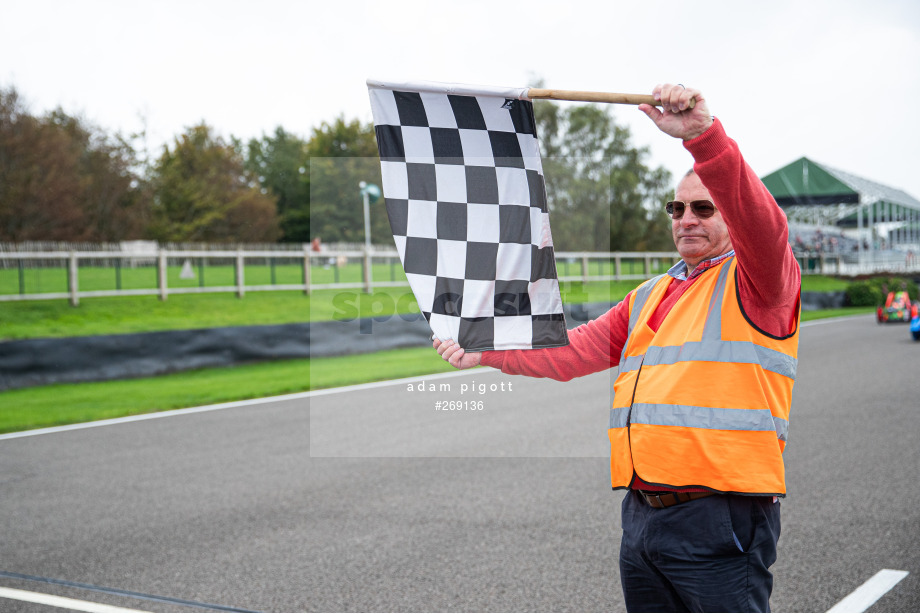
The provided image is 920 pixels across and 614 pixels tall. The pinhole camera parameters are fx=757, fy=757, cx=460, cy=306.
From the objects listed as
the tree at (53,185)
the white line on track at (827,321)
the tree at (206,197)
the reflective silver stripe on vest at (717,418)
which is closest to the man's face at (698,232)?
A: the reflective silver stripe on vest at (717,418)

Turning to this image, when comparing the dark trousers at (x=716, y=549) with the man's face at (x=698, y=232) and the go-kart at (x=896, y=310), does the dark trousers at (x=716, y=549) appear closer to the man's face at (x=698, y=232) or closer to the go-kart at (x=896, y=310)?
the man's face at (x=698, y=232)

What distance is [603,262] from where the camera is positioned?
2139 cm

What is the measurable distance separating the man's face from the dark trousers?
68 centimetres

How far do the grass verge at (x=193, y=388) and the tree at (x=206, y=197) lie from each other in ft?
126

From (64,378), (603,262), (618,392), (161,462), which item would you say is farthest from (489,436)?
(603,262)

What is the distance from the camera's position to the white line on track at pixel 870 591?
3.46 meters

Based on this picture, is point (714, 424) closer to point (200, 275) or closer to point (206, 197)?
point (200, 275)

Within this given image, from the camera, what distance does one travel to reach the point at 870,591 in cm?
363

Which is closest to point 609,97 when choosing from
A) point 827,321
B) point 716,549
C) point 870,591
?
point 716,549

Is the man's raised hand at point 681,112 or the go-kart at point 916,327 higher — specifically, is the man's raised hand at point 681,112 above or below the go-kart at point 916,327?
above

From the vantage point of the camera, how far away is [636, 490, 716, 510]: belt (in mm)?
2029

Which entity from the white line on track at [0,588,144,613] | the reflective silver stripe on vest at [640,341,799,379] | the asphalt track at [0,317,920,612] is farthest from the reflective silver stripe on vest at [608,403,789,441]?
the white line on track at [0,588,144,613]

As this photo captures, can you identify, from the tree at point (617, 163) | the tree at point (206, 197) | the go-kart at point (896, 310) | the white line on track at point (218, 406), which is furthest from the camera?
the tree at point (206, 197)

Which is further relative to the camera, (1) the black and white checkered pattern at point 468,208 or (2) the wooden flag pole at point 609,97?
(1) the black and white checkered pattern at point 468,208
